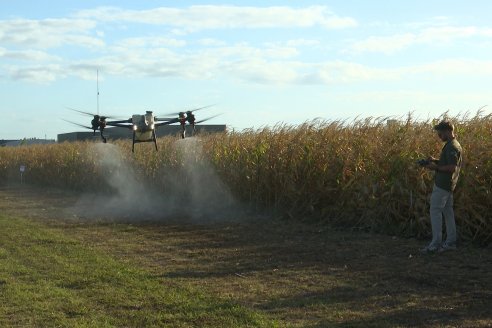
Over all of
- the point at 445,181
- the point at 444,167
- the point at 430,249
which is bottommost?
the point at 430,249

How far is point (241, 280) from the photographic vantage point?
9.34 m

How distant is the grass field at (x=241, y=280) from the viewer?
7.29 meters

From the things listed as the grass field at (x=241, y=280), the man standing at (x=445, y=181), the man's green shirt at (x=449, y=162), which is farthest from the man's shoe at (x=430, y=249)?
the man's green shirt at (x=449, y=162)

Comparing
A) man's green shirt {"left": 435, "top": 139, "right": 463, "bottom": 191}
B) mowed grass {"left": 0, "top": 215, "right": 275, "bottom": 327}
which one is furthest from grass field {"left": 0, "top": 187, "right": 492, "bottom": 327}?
man's green shirt {"left": 435, "top": 139, "right": 463, "bottom": 191}

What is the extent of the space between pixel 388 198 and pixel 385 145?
4.14ft

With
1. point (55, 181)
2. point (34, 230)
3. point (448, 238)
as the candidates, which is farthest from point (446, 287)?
point (55, 181)

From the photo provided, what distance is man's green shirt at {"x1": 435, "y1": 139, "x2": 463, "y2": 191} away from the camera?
10.4 metres

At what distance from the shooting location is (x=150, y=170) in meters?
24.9

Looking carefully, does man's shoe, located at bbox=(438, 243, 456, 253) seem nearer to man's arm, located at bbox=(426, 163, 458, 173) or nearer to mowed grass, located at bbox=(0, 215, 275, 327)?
man's arm, located at bbox=(426, 163, 458, 173)

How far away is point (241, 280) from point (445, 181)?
3542 millimetres

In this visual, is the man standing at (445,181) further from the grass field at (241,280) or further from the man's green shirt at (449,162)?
the grass field at (241,280)

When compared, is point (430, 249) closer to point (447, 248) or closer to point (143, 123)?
point (447, 248)

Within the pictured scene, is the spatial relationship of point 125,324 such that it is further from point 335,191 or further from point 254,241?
point 335,191

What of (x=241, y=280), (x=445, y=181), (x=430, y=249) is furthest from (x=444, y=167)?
(x=241, y=280)
